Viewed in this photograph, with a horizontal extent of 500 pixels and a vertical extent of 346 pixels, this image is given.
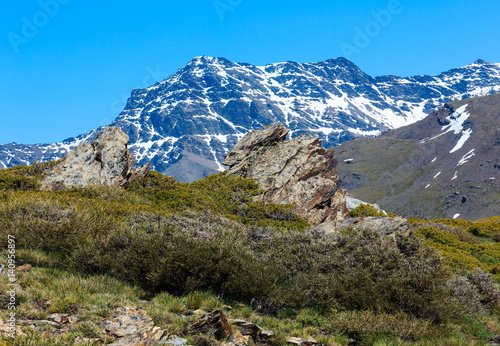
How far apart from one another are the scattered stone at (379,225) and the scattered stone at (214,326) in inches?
304

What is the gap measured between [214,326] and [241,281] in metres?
2.08

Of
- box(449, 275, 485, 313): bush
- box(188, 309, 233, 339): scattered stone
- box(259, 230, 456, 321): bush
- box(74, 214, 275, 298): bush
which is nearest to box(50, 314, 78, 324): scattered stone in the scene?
box(188, 309, 233, 339): scattered stone

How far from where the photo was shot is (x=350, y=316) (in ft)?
25.3

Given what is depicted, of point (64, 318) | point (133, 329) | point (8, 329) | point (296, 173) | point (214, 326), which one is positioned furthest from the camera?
point (296, 173)

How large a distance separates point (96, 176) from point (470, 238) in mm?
24439

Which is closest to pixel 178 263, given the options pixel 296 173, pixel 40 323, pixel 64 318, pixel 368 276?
pixel 64 318

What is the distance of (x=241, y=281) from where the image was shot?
27.5 feet

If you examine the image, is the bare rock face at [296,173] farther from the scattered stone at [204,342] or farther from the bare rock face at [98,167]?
the scattered stone at [204,342]

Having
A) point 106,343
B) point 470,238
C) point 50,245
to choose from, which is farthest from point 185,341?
point 470,238

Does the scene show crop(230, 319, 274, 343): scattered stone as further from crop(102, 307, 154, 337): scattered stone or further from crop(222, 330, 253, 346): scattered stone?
crop(102, 307, 154, 337): scattered stone

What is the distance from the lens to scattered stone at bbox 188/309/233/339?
6.31 metres

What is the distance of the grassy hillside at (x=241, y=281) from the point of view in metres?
7.09

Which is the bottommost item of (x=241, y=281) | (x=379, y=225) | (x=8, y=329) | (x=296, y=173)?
(x=8, y=329)

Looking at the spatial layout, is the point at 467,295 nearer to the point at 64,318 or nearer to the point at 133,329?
the point at 133,329
